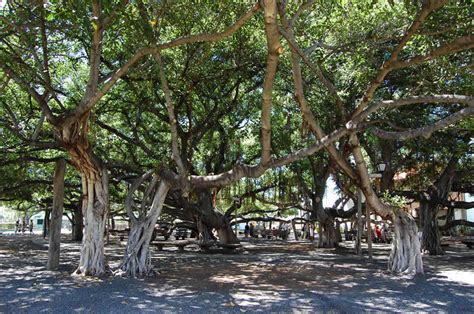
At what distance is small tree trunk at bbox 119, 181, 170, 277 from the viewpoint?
990 cm

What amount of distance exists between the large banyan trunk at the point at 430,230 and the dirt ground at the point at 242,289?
13.4 feet

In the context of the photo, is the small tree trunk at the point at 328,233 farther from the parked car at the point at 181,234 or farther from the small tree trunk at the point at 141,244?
the parked car at the point at 181,234

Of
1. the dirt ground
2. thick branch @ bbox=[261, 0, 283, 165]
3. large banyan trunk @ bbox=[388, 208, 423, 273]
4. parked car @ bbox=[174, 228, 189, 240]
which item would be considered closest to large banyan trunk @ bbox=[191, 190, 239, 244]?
the dirt ground

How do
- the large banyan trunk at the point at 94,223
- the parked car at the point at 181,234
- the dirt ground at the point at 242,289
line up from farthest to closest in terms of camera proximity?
1. the parked car at the point at 181,234
2. the large banyan trunk at the point at 94,223
3. the dirt ground at the point at 242,289

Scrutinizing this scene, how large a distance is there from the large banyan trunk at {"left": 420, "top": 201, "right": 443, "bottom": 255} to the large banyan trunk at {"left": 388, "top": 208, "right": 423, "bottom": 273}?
607cm

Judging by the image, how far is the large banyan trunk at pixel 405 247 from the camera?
415 inches

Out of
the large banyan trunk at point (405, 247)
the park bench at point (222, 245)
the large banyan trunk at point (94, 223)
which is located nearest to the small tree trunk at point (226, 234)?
the park bench at point (222, 245)

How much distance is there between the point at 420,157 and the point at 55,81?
1338cm

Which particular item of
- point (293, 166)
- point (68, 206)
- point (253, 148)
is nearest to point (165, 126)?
point (253, 148)

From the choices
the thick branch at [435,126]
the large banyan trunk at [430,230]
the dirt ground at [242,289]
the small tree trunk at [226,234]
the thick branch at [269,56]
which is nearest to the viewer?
the thick branch at [269,56]

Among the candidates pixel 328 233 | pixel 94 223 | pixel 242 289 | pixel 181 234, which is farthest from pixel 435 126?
pixel 181 234

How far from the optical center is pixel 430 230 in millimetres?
16344

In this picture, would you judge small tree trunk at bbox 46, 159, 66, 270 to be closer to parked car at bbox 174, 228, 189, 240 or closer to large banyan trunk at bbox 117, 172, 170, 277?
large banyan trunk at bbox 117, 172, 170, 277

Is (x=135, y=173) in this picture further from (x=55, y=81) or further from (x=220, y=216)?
(x=220, y=216)
